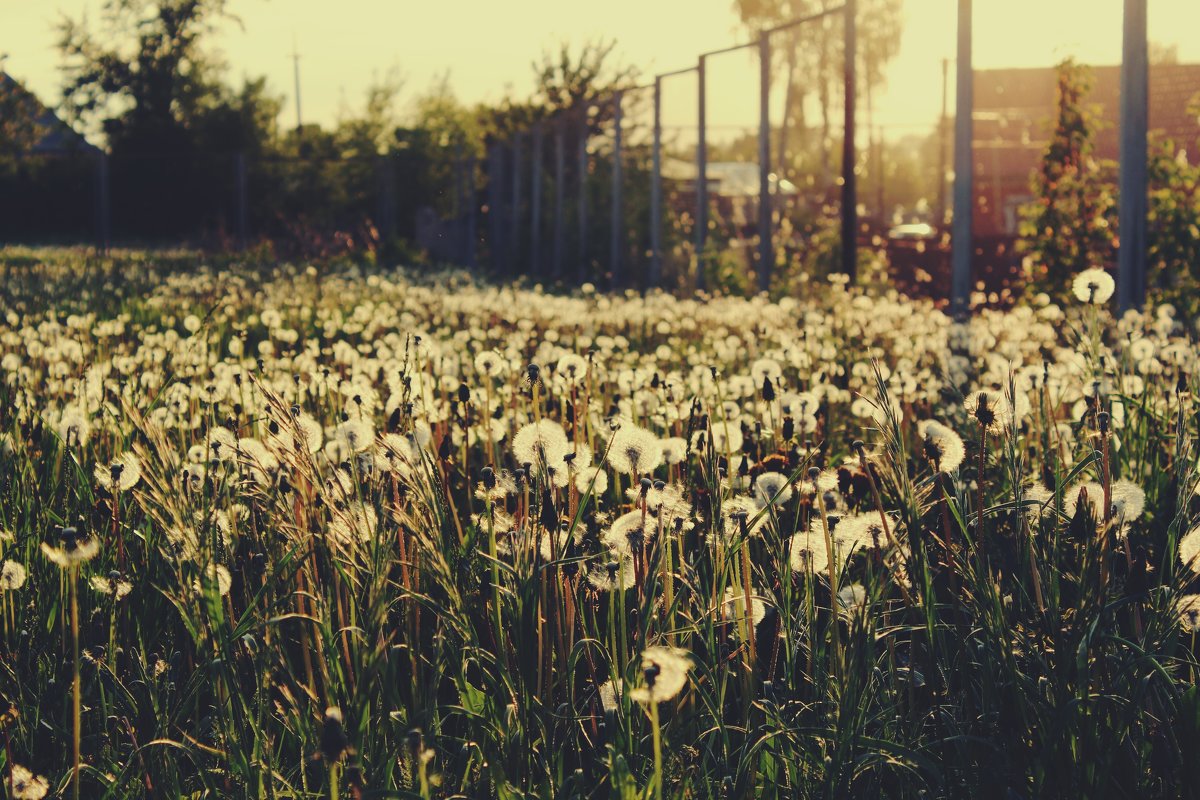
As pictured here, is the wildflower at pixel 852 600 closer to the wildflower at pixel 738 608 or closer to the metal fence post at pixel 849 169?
the wildflower at pixel 738 608

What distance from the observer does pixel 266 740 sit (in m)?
1.64

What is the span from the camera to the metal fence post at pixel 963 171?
30.2ft

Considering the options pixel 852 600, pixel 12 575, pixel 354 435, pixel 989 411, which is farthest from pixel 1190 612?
pixel 12 575

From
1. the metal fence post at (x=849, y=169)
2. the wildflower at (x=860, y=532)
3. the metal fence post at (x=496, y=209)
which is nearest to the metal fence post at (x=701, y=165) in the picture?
the metal fence post at (x=849, y=169)

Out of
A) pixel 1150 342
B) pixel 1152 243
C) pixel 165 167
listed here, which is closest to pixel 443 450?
pixel 1150 342

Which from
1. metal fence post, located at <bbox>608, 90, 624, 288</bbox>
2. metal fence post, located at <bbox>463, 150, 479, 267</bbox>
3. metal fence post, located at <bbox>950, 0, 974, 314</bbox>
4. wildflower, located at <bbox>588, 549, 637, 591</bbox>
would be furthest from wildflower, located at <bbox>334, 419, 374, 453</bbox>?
metal fence post, located at <bbox>463, 150, 479, 267</bbox>

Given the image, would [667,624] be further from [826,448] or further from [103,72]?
[103,72]

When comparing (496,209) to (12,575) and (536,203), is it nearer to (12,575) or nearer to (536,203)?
(536,203)

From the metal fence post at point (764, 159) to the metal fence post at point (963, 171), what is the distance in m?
3.33

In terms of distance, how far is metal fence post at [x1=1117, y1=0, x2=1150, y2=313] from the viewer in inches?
307

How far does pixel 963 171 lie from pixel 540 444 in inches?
323

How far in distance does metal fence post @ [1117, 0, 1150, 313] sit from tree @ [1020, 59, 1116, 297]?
6.63 ft

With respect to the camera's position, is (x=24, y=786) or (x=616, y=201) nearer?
(x=24, y=786)

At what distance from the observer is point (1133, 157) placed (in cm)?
802
